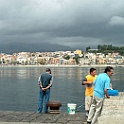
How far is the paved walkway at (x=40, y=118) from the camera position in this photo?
898 centimetres

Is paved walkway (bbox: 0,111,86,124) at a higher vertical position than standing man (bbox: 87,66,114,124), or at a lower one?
lower

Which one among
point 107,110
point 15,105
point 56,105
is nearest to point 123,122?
point 107,110

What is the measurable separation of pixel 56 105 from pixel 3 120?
2.35 m

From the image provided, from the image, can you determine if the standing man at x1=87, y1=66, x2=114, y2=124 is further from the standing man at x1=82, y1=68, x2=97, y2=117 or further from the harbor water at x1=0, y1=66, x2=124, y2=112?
the harbor water at x1=0, y1=66, x2=124, y2=112

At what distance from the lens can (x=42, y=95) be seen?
1172cm

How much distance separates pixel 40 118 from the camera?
9.61 meters

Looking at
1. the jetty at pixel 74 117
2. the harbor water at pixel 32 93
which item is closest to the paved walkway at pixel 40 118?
the jetty at pixel 74 117

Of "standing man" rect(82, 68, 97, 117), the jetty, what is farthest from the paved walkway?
"standing man" rect(82, 68, 97, 117)

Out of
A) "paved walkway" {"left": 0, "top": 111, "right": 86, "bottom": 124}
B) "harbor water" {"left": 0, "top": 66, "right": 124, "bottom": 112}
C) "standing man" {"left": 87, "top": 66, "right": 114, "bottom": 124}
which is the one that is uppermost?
"standing man" {"left": 87, "top": 66, "right": 114, "bottom": 124}

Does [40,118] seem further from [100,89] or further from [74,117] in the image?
[100,89]

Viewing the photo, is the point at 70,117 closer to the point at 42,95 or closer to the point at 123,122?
the point at 42,95

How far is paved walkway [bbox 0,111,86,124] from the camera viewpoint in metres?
8.98

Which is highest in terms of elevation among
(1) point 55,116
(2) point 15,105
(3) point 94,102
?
(3) point 94,102

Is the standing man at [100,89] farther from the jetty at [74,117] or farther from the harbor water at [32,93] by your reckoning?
the harbor water at [32,93]
